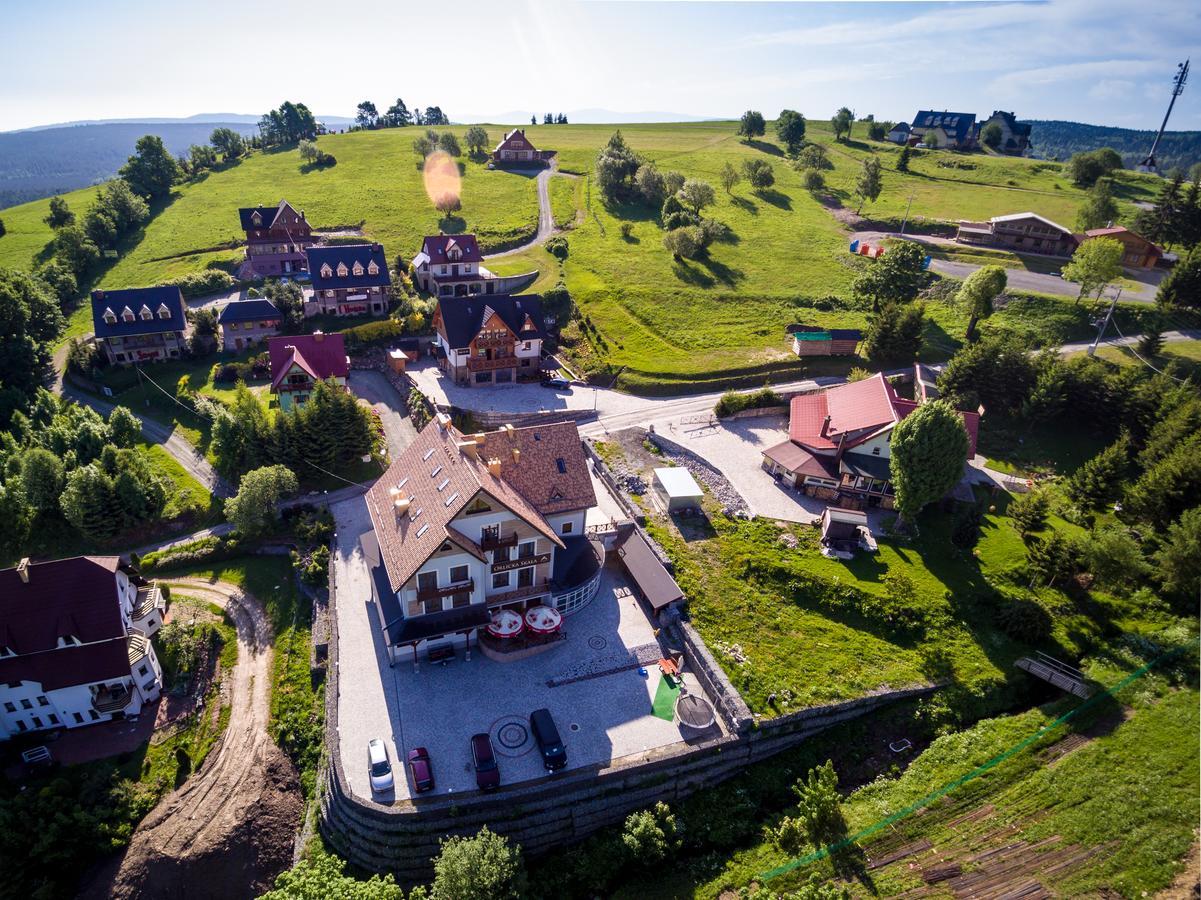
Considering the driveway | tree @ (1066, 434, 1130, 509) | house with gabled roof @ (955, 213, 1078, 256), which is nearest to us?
tree @ (1066, 434, 1130, 509)

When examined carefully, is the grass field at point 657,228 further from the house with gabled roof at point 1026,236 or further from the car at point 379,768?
the car at point 379,768

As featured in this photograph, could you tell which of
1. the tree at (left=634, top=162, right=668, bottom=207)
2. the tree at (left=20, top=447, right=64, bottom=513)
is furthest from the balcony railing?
the tree at (left=634, top=162, right=668, bottom=207)

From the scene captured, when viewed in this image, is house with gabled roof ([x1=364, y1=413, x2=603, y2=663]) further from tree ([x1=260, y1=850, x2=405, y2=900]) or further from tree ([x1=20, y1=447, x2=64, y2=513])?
tree ([x1=20, y1=447, x2=64, y2=513])

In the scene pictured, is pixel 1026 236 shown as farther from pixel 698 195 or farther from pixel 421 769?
pixel 421 769

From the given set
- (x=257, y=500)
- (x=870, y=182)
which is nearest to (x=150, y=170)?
(x=257, y=500)

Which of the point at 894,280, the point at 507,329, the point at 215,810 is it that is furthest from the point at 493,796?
the point at 894,280

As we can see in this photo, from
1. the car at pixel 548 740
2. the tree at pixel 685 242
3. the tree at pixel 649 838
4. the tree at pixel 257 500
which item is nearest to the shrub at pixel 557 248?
the tree at pixel 685 242

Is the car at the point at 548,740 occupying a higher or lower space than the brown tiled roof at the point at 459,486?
lower
